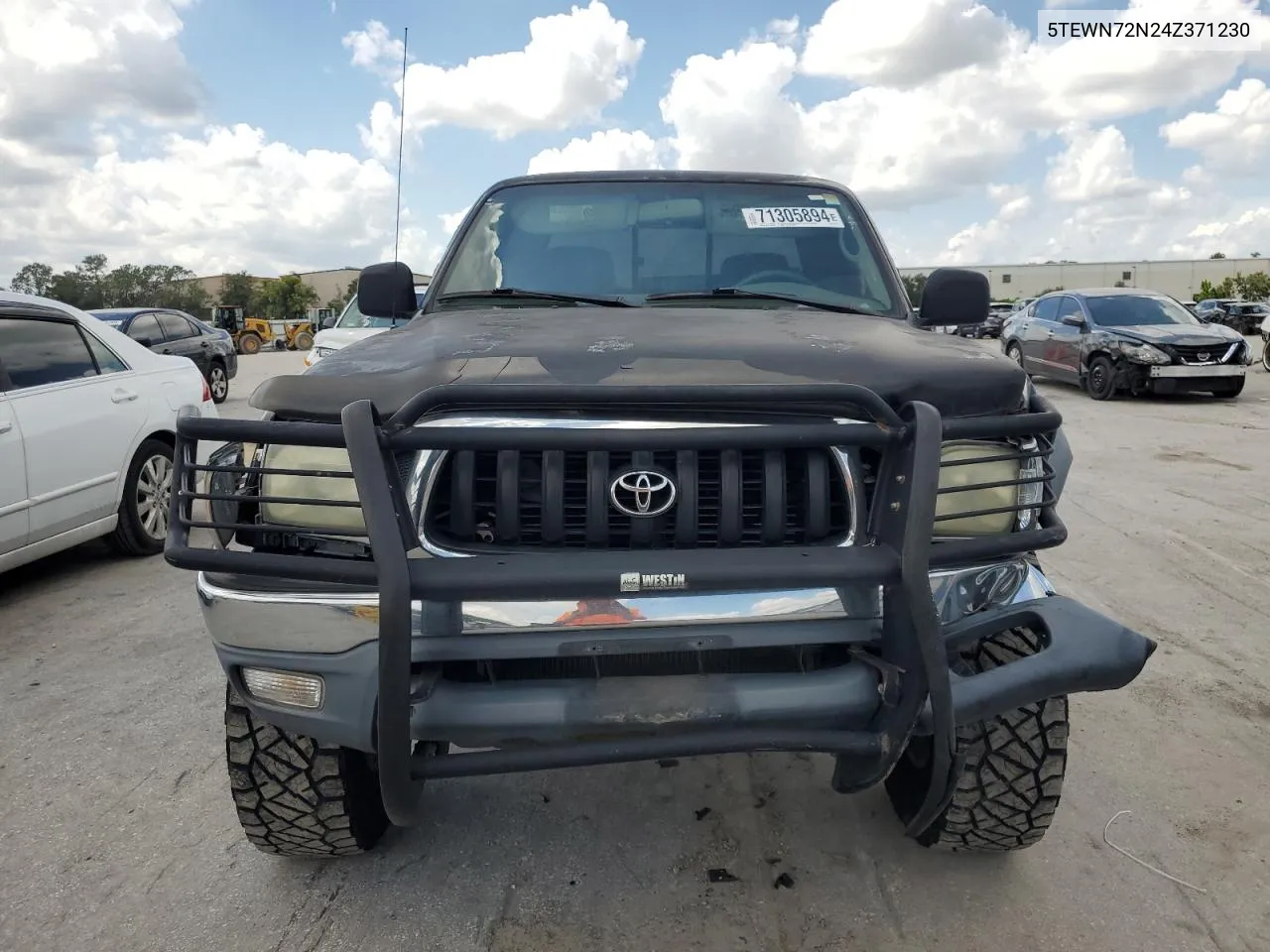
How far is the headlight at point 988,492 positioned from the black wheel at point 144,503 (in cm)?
449

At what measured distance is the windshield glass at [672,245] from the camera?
3068 mm

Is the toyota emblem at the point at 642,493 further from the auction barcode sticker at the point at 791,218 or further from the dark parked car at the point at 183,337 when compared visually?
the dark parked car at the point at 183,337

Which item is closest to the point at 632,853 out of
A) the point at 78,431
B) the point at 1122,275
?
the point at 78,431

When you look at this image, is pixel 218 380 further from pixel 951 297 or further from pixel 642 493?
pixel 642 493

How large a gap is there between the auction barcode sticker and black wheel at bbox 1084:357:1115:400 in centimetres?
1041

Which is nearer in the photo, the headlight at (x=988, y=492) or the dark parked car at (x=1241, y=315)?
the headlight at (x=988, y=492)

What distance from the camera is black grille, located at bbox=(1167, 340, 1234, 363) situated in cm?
1165

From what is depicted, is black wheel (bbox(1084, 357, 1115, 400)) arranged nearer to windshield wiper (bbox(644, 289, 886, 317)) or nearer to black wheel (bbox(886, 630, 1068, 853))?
windshield wiper (bbox(644, 289, 886, 317))

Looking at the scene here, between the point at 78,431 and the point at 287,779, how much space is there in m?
3.33

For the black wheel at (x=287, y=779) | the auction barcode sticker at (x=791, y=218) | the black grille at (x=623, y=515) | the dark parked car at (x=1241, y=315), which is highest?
the dark parked car at (x=1241, y=315)

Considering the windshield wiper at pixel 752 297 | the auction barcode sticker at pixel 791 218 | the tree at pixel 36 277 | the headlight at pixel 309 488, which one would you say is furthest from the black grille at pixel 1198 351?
the tree at pixel 36 277

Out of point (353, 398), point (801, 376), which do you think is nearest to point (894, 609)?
point (801, 376)

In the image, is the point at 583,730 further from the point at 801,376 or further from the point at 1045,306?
the point at 1045,306

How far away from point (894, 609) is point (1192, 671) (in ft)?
8.23
